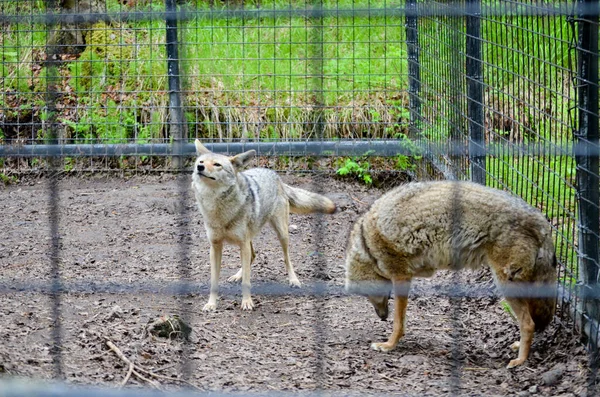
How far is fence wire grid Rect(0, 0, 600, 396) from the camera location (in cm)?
430

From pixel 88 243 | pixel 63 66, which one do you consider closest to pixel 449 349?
pixel 88 243

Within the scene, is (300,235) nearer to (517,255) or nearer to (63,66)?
(517,255)

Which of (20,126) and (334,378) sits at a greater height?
(20,126)

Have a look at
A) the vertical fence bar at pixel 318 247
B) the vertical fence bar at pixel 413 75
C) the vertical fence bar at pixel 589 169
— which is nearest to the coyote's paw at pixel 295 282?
the vertical fence bar at pixel 318 247

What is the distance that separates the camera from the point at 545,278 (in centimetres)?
437

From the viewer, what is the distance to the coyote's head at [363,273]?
493cm

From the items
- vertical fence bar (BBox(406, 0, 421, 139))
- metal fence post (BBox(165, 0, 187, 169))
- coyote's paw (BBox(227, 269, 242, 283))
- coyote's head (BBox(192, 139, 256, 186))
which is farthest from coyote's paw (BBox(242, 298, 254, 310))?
vertical fence bar (BBox(406, 0, 421, 139))

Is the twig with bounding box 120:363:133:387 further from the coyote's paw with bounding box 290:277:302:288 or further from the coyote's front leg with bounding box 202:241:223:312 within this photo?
the coyote's paw with bounding box 290:277:302:288

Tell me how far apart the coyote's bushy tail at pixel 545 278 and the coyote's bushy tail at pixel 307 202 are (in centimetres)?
224

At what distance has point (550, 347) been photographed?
4605 mm

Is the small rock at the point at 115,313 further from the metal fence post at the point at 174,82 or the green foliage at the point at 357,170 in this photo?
the green foliage at the point at 357,170

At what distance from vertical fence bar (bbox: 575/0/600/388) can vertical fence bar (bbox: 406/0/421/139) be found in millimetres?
4241

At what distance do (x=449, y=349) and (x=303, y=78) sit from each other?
499 cm

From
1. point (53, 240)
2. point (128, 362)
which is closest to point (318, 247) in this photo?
point (53, 240)
